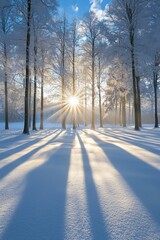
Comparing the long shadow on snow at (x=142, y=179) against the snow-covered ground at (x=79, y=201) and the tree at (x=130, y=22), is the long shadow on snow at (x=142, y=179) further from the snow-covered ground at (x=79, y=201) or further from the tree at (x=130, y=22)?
the tree at (x=130, y=22)

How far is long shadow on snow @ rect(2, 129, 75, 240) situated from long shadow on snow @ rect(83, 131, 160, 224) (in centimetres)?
88

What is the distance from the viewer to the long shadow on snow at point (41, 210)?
157cm

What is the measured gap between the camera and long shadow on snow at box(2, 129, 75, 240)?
1.57 m

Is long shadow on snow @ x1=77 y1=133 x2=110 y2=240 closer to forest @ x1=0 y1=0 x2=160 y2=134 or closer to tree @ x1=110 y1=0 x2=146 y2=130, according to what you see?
forest @ x1=0 y1=0 x2=160 y2=134

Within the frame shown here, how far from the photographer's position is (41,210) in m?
1.94

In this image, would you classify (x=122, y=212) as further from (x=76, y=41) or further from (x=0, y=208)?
(x=76, y=41)

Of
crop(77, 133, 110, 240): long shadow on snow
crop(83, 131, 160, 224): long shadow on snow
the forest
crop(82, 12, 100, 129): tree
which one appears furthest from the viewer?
crop(82, 12, 100, 129): tree

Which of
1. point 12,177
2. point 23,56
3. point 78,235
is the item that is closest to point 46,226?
point 78,235

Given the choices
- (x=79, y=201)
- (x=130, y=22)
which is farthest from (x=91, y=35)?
(x=79, y=201)

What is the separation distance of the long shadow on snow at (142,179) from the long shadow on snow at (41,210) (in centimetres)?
88

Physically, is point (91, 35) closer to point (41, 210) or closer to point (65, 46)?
point (65, 46)

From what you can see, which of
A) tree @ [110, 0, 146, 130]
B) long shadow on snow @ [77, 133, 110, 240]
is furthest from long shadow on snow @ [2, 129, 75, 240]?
tree @ [110, 0, 146, 130]

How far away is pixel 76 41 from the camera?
19.5 meters

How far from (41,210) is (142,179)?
1630mm
